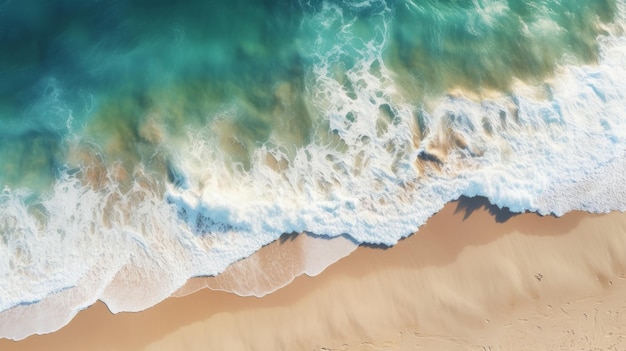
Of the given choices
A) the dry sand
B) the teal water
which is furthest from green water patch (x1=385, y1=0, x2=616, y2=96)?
the dry sand

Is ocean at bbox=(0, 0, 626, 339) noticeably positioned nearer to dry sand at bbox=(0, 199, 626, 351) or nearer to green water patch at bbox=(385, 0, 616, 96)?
green water patch at bbox=(385, 0, 616, 96)

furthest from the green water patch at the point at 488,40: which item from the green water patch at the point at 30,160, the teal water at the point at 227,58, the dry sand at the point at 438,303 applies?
the green water patch at the point at 30,160

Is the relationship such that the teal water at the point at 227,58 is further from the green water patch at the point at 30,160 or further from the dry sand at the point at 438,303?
the dry sand at the point at 438,303

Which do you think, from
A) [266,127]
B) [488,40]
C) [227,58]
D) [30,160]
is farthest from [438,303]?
[30,160]

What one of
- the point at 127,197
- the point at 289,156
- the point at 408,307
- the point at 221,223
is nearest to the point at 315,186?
the point at 289,156

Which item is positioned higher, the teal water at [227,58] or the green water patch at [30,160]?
the teal water at [227,58]
